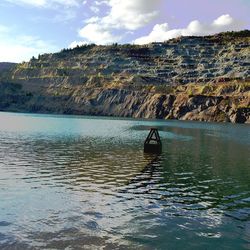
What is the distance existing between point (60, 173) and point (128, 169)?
8230 millimetres

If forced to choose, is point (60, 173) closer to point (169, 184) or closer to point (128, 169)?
point (128, 169)

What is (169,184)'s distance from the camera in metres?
36.3

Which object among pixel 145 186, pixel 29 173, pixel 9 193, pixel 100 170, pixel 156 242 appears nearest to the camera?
pixel 156 242

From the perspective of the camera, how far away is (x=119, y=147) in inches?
2731

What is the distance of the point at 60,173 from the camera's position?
4016 centimetres

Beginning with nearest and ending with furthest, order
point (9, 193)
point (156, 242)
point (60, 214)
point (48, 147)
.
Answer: point (156, 242) < point (60, 214) < point (9, 193) < point (48, 147)

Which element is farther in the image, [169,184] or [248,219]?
[169,184]

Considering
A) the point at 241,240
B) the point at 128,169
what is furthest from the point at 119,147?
the point at 241,240

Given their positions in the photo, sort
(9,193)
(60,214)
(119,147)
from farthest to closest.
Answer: (119,147) < (9,193) < (60,214)

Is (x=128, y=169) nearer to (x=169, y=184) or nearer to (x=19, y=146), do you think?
(x=169, y=184)

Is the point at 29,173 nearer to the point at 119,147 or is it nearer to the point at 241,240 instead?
the point at 241,240

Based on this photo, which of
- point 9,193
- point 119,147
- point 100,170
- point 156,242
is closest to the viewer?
point 156,242

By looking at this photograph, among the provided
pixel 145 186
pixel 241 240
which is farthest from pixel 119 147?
pixel 241 240

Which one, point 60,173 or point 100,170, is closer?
point 60,173
